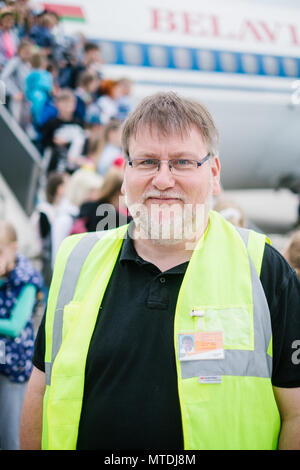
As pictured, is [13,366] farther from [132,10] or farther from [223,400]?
[132,10]

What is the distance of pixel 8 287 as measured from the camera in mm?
2785

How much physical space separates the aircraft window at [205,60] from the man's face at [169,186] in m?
10.4

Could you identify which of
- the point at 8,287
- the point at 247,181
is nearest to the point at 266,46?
the point at 247,181

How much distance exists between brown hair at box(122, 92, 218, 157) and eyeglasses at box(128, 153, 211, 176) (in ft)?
0.27

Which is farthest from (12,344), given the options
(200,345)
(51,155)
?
(51,155)

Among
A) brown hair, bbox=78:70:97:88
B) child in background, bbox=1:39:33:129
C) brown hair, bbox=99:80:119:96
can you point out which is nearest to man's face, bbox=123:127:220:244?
child in background, bbox=1:39:33:129

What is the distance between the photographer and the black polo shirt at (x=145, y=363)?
4.63ft

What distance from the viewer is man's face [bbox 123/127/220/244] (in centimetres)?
151

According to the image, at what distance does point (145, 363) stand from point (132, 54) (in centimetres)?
1045

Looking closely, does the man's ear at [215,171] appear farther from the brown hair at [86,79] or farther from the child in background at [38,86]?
the brown hair at [86,79]

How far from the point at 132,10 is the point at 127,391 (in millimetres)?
11276

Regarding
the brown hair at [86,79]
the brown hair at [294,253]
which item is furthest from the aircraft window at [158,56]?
the brown hair at [294,253]

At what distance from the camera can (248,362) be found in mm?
1411

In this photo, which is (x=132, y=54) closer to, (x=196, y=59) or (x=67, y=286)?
(x=196, y=59)
